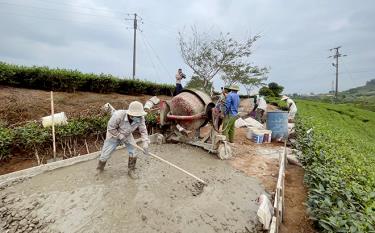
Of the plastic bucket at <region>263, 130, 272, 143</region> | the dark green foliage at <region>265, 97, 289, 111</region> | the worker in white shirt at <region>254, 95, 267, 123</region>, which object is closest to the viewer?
the plastic bucket at <region>263, 130, 272, 143</region>

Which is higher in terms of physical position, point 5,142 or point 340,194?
point 5,142

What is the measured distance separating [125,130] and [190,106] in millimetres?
2827

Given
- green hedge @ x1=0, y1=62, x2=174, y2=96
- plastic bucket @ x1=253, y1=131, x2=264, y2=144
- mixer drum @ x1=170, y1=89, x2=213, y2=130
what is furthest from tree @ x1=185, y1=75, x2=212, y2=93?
mixer drum @ x1=170, y1=89, x2=213, y2=130

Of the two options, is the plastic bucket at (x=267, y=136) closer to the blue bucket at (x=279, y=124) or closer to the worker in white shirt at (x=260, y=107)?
the blue bucket at (x=279, y=124)

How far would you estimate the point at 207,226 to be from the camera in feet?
14.6

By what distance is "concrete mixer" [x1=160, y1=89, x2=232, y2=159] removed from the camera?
8.19m

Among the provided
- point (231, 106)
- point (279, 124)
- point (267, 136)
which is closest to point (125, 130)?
point (231, 106)

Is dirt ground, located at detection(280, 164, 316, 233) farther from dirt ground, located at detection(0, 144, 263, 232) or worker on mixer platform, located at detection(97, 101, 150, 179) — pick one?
worker on mixer platform, located at detection(97, 101, 150, 179)

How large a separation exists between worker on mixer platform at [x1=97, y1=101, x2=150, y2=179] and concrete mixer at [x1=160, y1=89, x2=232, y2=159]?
2.43 m

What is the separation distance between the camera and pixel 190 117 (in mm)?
8172

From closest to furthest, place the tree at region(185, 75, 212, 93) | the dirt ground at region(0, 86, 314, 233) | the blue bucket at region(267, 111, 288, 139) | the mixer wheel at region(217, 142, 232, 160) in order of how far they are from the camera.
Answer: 1. the dirt ground at region(0, 86, 314, 233)
2. the mixer wheel at region(217, 142, 232, 160)
3. the blue bucket at region(267, 111, 288, 139)
4. the tree at region(185, 75, 212, 93)

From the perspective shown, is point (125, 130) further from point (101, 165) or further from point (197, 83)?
point (197, 83)

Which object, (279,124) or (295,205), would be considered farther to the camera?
(279,124)

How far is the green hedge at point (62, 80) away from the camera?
10.3 metres
